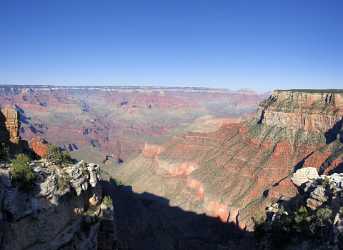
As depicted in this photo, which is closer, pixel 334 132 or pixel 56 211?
pixel 56 211

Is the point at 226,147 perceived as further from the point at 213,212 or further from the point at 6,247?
the point at 6,247

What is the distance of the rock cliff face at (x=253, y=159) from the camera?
302 feet

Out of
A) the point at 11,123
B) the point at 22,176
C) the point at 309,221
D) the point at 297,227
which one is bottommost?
the point at 297,227

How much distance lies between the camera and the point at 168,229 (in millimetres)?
80312

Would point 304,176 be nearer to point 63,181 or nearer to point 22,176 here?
point 63,181

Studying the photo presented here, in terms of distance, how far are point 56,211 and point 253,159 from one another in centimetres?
8206

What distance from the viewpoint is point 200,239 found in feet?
260

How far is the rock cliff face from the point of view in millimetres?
92069

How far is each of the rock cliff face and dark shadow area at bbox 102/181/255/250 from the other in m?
4.19

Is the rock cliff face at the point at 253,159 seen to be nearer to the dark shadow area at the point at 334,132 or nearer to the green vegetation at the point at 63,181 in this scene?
the dark shadow area at the point at 334,132

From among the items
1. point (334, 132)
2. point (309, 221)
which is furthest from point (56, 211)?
point (334, 132)

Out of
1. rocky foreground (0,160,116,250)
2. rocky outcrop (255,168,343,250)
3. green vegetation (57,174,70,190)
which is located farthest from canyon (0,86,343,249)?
green vegetation (57,174,70,190)

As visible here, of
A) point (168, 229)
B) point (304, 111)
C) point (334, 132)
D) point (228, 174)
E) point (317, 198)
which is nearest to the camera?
point (317, 198)

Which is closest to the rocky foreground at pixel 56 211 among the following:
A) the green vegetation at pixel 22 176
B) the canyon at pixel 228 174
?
the green vegetation at pixel 22 176
